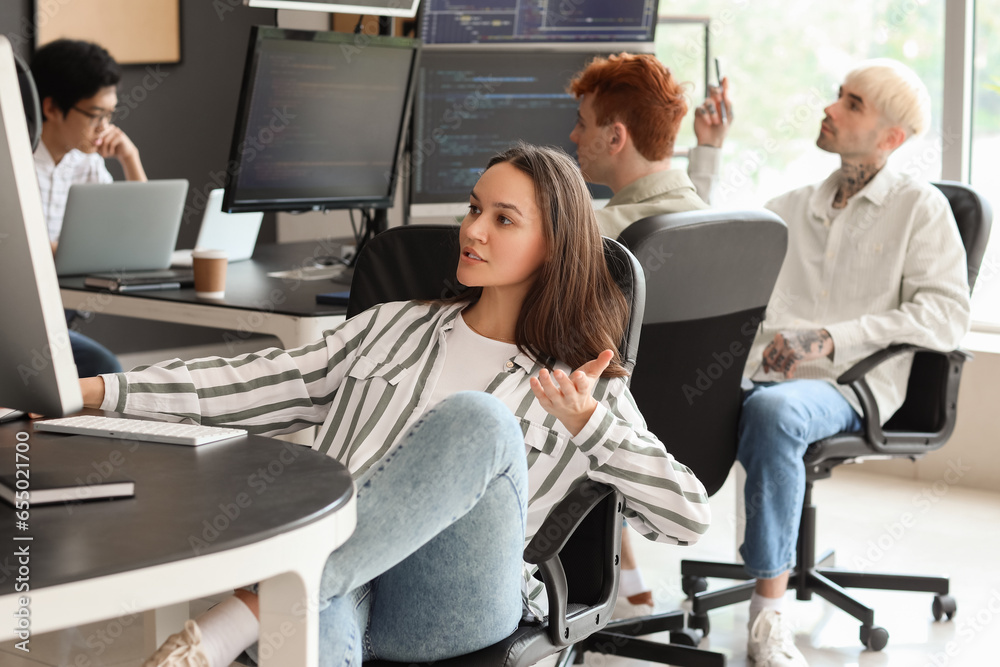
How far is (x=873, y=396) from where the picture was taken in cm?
255

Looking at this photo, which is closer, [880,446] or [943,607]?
[880,446]

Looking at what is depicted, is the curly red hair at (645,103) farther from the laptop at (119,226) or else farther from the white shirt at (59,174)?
the white shirt at (59,174)

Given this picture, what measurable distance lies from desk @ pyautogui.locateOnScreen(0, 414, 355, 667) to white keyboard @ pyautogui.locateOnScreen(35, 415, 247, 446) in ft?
0.04

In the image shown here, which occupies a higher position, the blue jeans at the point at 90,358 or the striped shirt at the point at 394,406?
A: the striped shirt at the point at 394,406

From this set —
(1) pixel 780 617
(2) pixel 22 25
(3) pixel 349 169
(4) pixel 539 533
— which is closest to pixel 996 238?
(1) pixel 780 617

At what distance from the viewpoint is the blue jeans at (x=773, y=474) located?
2.39m

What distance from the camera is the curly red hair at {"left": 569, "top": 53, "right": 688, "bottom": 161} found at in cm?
249

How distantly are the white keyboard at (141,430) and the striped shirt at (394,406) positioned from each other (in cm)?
13

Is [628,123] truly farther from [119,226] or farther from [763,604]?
[119,226]

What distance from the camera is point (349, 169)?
9.38 ft

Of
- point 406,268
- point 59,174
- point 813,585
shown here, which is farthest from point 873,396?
point 59,174

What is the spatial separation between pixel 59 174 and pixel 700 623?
2.38 metres

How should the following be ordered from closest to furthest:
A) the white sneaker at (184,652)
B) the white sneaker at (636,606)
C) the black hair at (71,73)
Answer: the white sneaker at (184,652), the white sneaker at (636,606), the black hair at (71,73)

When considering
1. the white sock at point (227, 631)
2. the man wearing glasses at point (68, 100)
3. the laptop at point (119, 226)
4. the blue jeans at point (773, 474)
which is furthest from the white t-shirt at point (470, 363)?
the man wearing glasses at point (68, 100)
